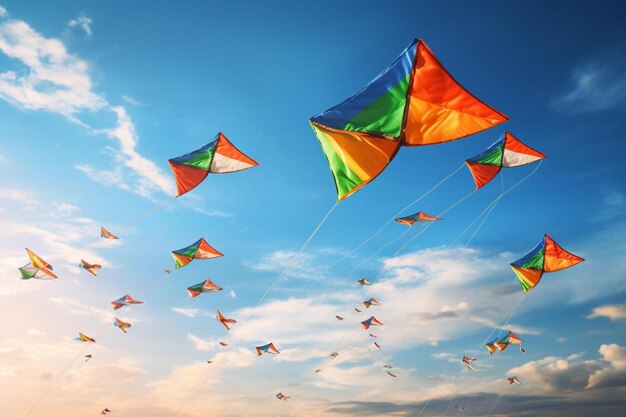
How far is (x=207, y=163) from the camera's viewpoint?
481 inches

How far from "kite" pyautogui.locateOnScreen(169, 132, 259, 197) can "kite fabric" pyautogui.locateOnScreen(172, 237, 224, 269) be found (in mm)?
5401

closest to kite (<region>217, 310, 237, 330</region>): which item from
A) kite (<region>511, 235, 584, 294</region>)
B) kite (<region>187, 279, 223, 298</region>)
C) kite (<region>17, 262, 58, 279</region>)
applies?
kite (<region>187, 279, 223, 298</region>)

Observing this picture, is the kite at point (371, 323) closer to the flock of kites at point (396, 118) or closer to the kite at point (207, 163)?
the kite at point (207, 163)

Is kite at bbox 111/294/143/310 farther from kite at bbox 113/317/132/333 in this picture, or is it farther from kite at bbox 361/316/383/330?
kite at bbox 361/316/383/330

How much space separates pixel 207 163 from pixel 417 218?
1081 cm

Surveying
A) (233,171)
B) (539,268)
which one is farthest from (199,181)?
(539,268)

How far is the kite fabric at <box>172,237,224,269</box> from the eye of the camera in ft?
56.1

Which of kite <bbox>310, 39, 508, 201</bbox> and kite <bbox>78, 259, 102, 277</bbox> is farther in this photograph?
kite <bbox>78, 259, 102, 277</bbox>

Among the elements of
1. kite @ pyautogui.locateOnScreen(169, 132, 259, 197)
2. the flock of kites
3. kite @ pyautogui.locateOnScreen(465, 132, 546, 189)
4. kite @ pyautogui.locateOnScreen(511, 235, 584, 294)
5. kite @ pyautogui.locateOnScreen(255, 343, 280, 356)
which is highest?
kite @ pyautogui.locateOnScreen(465, 132, 546, 189)

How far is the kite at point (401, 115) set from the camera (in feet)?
22.7

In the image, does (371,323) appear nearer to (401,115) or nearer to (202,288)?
(202,288)

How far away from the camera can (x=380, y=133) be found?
25.1 ft

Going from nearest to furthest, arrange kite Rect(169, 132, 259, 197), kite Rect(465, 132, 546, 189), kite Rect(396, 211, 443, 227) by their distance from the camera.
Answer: kite Rect(169, 132, 259, 197), kite Rect(465, 132, 546, 189), kite Rect(396, 211, 443, 227)

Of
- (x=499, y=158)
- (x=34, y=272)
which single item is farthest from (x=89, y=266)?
(x=499, y=158)
